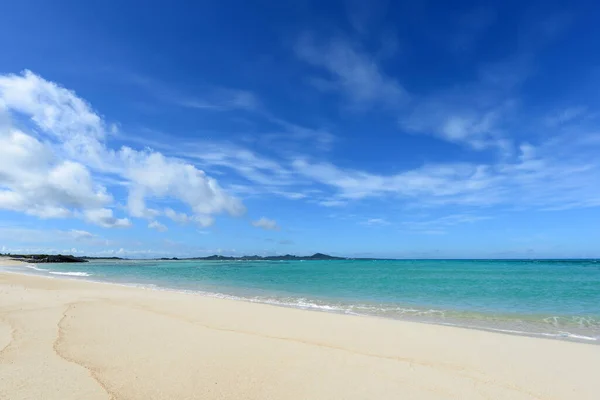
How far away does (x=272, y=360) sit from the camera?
6.65 meters

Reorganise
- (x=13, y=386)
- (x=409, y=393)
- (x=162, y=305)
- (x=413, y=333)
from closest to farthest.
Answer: (x=13, y=386), (x=409, y=393), (x=413, y=333), (x=162, y=305)

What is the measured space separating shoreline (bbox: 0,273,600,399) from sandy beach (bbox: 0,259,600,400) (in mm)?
23

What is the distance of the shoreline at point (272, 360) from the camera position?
5.24 metres

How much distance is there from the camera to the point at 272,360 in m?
6.65

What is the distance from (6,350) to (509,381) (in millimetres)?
9698

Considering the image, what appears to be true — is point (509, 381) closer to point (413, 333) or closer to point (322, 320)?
point (413, 333)

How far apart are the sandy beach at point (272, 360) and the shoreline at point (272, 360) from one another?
23 millimetres

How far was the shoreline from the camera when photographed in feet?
17.2

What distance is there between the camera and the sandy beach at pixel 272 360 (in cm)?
521

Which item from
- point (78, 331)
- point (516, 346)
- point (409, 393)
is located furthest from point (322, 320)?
point (78, 331)

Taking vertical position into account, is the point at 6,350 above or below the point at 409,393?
above

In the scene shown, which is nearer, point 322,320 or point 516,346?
point 516,346

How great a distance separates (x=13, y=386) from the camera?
497 cm

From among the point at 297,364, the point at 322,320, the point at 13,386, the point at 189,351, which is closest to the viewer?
the point at 13,386
